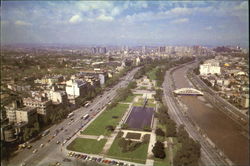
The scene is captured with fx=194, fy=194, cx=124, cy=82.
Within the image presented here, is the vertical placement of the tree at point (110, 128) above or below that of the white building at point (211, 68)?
below

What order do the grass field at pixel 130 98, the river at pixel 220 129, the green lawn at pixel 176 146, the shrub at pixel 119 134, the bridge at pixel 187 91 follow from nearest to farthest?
the river at pixel 220 129, the green lawn at pixel 176 146, the shrub at pixel 119 134, the grass field at pixel 130 98, the bridge at pixel 187 91

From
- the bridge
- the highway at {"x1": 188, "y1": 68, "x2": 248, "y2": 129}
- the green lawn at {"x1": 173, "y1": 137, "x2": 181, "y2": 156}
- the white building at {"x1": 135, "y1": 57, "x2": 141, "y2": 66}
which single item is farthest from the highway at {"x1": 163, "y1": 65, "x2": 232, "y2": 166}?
the white building at {"x1": 135, "y1": 57, "x2": 141, "y2": 66}

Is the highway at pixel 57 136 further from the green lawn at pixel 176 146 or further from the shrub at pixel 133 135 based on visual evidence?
the green lawn at pixel 176 146

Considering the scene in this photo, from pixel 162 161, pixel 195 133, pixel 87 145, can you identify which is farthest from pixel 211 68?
pixel 87 145

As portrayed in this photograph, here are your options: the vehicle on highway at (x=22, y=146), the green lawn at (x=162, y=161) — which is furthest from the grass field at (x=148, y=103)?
the vehicle on highway at (x=22, y=146)

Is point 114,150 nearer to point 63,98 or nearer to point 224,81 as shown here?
point 63,98

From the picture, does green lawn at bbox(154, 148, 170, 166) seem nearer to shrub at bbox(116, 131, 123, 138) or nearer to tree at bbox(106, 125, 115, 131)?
shrub at bbox(116, 131, 123, 138)

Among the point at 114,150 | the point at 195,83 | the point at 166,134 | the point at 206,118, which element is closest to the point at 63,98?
the point at 114,150
